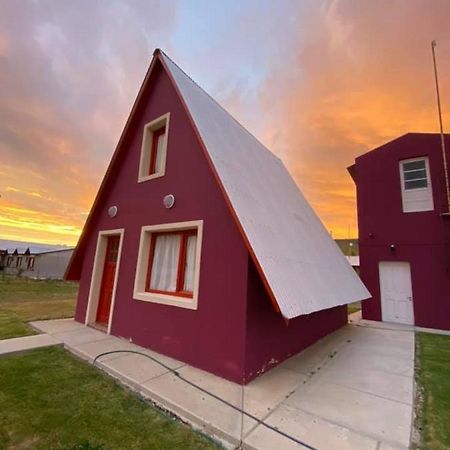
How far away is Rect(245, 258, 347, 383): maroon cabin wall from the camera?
433 cm

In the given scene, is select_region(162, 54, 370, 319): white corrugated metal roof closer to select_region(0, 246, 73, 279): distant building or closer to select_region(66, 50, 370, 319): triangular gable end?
select_region(66, 50, 370, 319): triangular gable end

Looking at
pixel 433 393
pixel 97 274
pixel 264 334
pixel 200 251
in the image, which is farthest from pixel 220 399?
pixel 97 274

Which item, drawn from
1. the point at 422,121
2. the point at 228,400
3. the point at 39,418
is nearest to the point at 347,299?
the point at 228,400

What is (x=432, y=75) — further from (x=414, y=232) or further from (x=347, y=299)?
(x=347, y=299)

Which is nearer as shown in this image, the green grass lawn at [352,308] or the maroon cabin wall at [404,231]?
the maroon cabin wall at [404,231]

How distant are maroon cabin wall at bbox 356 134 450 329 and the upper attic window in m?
0.18

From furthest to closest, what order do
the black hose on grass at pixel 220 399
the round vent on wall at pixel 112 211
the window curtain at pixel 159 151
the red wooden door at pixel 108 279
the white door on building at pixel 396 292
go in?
1. the white door on building at pixel 396 292
2. the red wooden door at pixel 108 279
3. the round vent on wall at pixel 112 211
4. the window curtain at pixel 159 151
5. the black hose on grass at pixel 220 399

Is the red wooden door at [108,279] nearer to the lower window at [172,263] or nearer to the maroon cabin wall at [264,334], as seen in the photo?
the lower window at [172,263]

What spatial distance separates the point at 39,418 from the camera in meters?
3.08

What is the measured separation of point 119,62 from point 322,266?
10.2 meters

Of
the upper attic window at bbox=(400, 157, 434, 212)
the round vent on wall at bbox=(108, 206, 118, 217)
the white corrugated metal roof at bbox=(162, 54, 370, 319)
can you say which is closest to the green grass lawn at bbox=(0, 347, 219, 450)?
the white corrugated metal roof at bbox=(162, 54, 370, 319)

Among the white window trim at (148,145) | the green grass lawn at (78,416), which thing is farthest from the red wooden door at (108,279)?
the green grass lawn at (78,416)

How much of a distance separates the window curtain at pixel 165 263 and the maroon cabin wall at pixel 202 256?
0.45 m

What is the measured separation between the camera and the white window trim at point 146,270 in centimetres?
505
